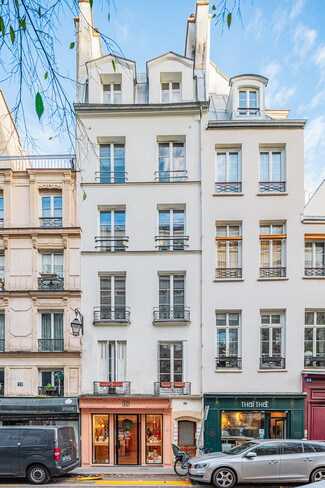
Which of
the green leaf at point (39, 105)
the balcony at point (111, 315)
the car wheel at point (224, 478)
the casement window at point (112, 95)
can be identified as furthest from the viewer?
the casement window at point (112, 95)

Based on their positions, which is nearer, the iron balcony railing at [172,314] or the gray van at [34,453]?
the gray van at [34,453]

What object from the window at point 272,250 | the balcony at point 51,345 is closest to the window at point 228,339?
the window at point 272,250

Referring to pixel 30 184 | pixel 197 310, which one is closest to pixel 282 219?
pixel 197 310

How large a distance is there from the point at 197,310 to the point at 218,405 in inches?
159

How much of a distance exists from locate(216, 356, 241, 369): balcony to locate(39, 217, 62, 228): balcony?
9353 mm

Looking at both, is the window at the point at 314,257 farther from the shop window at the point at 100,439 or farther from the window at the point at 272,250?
the shop window at the point at 100,439

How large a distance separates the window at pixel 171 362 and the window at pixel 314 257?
6715mm

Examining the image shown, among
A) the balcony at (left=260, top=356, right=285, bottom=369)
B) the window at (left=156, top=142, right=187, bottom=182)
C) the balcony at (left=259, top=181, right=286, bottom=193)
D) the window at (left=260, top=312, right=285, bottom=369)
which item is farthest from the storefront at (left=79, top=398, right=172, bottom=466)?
the balcony at (left=259, top=181, right=286, bottom=193)

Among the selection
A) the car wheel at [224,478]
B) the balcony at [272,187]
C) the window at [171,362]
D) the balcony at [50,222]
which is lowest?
the car wheel at [224,478]

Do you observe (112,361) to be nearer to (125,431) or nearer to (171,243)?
(125,431)

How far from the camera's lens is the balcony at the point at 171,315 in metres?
16.1

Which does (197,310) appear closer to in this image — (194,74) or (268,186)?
(268,186)

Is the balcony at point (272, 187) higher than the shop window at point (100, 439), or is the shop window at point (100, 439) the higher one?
the balcony at point (272, 187)

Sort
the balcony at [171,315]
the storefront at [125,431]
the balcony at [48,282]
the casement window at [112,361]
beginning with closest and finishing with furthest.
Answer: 1. the storefront at [125,431]
2. the balcony at [171,315]
3. the casement window at [112,361]
4. the balcony at [48,282]
